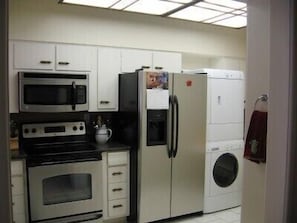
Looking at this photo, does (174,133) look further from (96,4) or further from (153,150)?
(96,4)

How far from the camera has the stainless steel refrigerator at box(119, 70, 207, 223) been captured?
3104mm

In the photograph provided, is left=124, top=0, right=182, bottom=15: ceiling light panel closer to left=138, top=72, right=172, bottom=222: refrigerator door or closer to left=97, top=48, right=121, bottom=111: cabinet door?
left=97, top=48, right=121, bottom=111: cabinet door

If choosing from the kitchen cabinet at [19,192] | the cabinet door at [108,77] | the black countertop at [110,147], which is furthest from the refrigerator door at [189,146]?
the kitchen cabinet at [19,192]

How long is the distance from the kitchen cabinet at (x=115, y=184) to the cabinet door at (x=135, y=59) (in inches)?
40.1

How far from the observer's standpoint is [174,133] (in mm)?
3236

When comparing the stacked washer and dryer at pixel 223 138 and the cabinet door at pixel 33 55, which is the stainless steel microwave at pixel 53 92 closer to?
the cabinet door at pixel 33 55

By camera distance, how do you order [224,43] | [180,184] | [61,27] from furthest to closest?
[224,43] → [180,184] → [61,27]

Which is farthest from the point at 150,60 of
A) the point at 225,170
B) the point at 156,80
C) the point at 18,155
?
the point at 18,155

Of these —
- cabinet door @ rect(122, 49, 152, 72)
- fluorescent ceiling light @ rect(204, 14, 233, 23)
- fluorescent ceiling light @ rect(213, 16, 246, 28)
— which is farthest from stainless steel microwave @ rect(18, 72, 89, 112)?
fluorescent ceiling light @ rect(213, 16, 246, 28)

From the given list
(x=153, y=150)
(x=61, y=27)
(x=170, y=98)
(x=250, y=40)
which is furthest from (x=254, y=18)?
(x=61, y=27)

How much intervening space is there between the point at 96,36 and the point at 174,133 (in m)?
1.39

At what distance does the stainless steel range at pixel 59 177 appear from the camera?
9.00 ft

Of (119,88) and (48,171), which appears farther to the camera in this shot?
(119,88)

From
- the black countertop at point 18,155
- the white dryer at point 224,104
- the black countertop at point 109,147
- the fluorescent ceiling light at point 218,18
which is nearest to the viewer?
the black countertop at point 18,155
